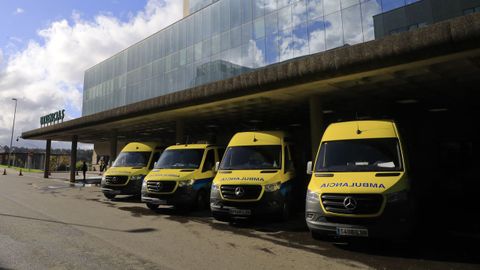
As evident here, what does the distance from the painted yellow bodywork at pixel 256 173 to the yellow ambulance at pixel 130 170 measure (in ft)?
20.5

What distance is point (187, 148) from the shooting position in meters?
13.2

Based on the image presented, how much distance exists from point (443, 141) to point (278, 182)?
465 inches

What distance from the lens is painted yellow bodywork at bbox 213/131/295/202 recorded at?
938cm

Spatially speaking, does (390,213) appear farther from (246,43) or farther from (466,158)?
(246,43)

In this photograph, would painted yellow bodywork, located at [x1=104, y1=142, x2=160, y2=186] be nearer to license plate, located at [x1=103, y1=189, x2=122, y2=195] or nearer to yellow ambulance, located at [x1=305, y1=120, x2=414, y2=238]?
license plate, located at [x1=103, y1=189, x2=122, y2=195]

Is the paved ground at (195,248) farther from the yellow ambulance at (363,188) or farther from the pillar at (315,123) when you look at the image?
the pillar at (315,123)

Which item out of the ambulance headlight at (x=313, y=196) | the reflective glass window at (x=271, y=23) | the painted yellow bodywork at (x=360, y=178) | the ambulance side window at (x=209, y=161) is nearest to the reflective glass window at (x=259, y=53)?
the reflective glass window at (x=271, y=23)

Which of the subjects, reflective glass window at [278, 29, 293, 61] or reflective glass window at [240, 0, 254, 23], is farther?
reflective glass window at [240, 0, 254, 23]

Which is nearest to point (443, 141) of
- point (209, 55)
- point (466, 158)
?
point (466, 158)

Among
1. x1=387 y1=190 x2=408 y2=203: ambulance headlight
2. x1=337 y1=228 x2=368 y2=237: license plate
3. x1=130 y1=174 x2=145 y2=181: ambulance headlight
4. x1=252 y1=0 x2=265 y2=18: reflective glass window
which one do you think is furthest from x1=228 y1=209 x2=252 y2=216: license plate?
x1=252 y1=0 x2=265 y2=18: reflective glass window

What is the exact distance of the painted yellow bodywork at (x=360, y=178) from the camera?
6723mm

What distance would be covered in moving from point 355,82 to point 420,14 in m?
20.1

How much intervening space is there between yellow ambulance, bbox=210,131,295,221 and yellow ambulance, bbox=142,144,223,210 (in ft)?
5.15

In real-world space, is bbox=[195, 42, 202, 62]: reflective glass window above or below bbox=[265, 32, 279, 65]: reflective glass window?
above
